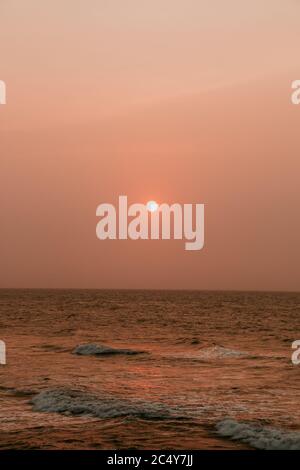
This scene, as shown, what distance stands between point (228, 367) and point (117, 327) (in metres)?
37.2

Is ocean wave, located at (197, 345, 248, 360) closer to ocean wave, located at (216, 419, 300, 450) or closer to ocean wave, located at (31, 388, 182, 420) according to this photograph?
ocean wave, located at (31, 388, 182, 420)

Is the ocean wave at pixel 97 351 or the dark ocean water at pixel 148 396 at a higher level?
the dark ocean water at pixel 148 396

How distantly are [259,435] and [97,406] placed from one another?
6.65 metres

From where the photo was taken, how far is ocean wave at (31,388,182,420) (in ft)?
69.3

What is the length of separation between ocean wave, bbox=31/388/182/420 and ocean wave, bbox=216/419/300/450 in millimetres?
2321

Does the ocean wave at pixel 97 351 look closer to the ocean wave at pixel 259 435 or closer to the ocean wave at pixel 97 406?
the ocean wave at pixel 97 406

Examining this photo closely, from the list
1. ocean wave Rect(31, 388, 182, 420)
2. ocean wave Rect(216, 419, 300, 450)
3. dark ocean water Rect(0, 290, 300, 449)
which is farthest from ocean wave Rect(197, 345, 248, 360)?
ocean wave Rect(216, 419, 300, 450)

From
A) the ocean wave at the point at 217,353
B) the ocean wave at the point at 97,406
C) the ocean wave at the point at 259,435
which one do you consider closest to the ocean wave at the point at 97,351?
the ocean wave at the point at 217,353

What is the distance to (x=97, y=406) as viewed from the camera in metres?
22.1

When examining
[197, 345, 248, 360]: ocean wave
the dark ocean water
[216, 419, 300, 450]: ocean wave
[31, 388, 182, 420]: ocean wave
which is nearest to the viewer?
[216, 419, 300, 450]: ocean wave

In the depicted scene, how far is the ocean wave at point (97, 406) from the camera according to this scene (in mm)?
21109

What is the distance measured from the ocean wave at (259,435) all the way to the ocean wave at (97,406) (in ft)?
7.62

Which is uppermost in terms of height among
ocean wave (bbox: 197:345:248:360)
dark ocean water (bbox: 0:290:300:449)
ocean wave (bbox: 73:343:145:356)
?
dark ocean water (bbox: 0:290:300:449)

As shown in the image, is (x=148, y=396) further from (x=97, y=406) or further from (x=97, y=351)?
(x=97, y=351)
